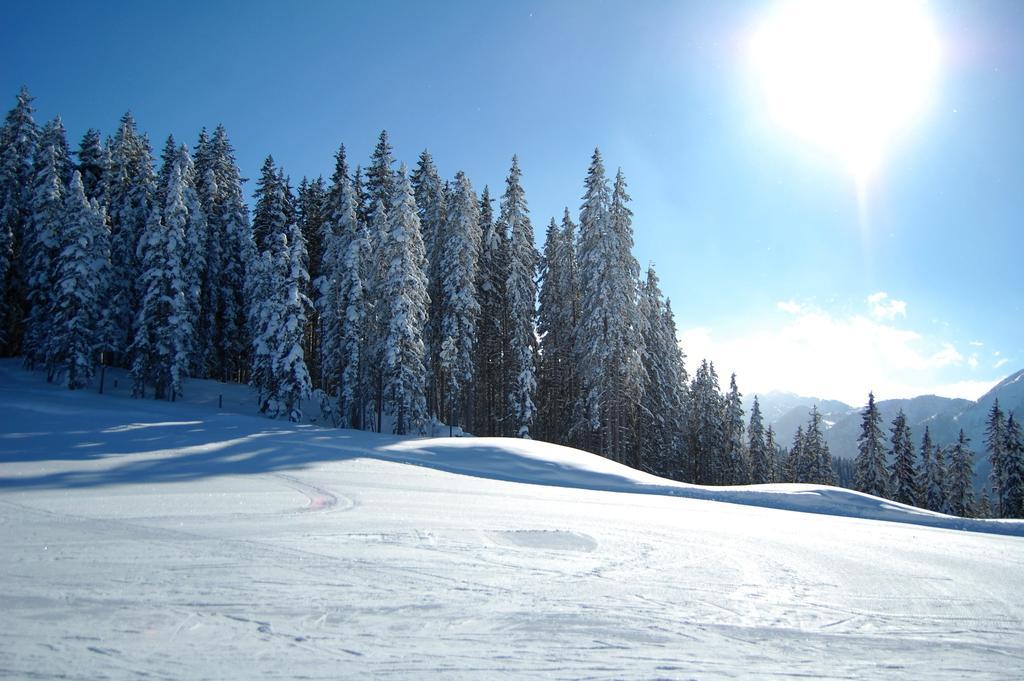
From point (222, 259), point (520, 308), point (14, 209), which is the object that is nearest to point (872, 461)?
point (520, 308)

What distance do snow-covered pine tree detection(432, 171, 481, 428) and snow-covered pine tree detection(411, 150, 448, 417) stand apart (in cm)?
103

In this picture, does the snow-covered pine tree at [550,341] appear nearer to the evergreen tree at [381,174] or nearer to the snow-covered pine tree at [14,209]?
the evergreen tree at [381,174]

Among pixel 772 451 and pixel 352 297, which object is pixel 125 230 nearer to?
pixel 352 297

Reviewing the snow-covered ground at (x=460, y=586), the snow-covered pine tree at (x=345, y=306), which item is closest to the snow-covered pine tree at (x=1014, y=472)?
the snow-covered ground at (x=460, y=586)

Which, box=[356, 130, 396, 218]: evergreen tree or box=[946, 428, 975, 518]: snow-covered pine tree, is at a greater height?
box=[356, 130, 396, 218]: evergreen tree

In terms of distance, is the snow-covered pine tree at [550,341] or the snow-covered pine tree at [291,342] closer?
the snow-covered pine tree at [291,342]

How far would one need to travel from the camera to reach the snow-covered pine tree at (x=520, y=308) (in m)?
36.6

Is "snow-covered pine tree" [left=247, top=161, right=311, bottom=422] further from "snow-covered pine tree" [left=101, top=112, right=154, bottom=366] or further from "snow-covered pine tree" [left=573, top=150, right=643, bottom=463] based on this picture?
"snow-covered pine tree" [left=573, top=150, right=643, bottom=463]

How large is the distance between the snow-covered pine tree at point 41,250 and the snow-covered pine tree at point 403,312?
2489 cm

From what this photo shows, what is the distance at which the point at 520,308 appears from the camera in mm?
38438

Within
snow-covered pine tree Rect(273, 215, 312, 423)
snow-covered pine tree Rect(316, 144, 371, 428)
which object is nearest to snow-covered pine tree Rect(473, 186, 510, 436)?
snow-covered pine tree Rect(316, 144, 371, 428)

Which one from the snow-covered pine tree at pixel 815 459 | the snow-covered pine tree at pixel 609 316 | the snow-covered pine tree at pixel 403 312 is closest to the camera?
the snow-covered pine tree at pixel 403 312

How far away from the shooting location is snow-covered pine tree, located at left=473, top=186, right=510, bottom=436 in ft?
131

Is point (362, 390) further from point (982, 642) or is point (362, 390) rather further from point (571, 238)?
point (982, 642)
